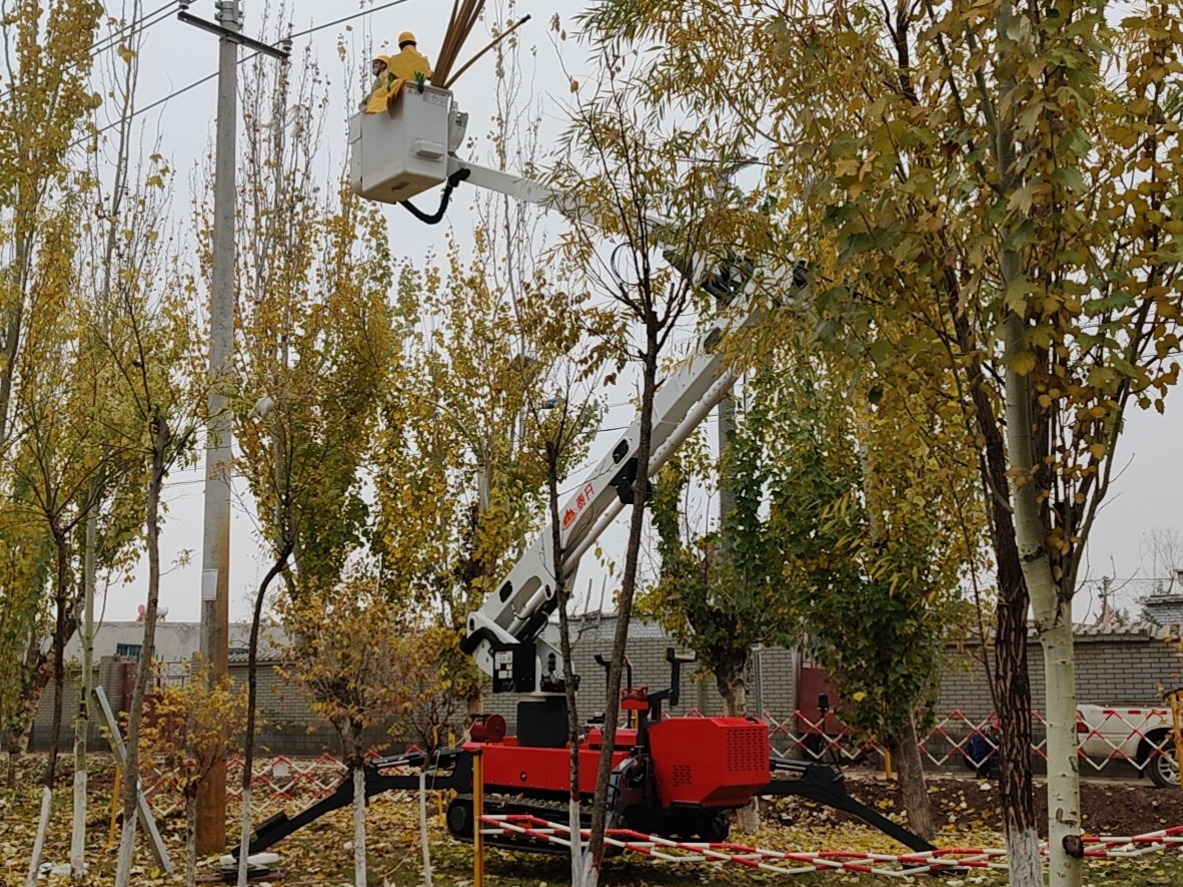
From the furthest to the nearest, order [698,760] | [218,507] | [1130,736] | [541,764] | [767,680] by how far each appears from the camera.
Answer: [767,680], [1130,736], [218,507], [541,764], [698,760]

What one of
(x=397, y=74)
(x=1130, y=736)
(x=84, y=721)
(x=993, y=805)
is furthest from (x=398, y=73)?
(x=1130, y=736)

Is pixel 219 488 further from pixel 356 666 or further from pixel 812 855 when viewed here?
pixel 812 855

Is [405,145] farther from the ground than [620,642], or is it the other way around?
[405,145]

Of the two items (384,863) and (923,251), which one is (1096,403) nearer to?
(923,251)

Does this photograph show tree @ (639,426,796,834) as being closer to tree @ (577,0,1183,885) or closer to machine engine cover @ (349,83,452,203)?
machine engine cover @ (349,83,452,203)

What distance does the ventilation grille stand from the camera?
910 centimetres

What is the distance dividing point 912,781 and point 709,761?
10.9 feet

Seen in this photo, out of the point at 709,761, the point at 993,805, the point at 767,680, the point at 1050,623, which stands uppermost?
the point at 1050,623

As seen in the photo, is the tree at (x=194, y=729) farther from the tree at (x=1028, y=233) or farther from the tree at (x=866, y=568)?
the tree at (x=1028, y=233)

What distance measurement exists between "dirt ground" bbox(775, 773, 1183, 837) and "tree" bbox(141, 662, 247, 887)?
6.65 m

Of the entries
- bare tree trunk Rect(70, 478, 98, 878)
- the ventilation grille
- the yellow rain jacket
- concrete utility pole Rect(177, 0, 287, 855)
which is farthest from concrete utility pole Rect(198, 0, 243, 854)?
the ventilation grille

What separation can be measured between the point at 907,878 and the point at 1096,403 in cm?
601

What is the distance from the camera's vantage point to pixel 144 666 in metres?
A: 7.80

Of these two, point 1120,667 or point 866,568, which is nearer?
point 866,568
